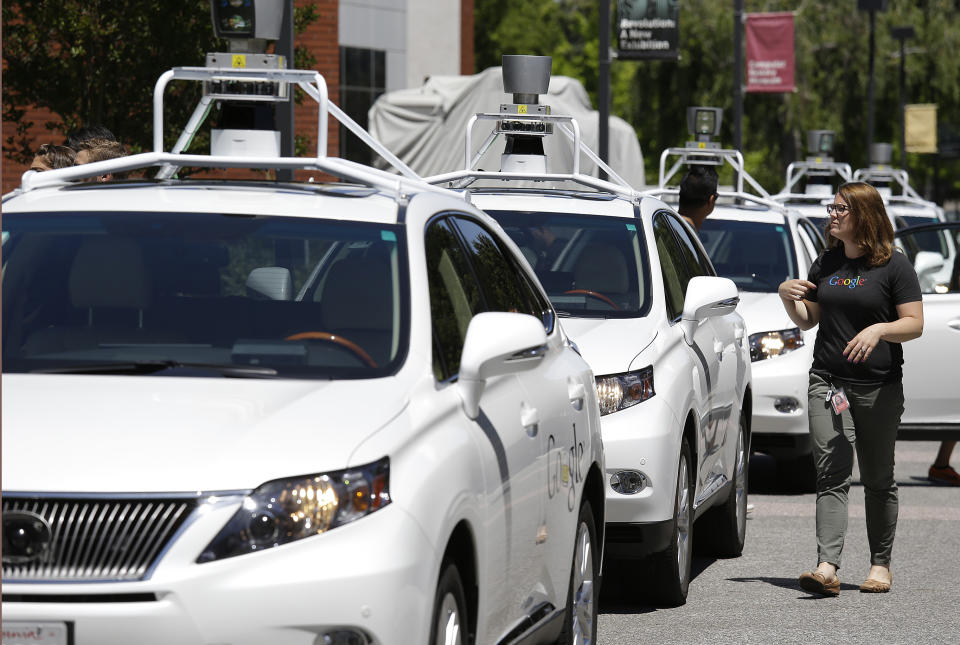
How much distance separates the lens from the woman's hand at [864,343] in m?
8.37

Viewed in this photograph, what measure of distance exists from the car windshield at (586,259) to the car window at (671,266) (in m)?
0.13

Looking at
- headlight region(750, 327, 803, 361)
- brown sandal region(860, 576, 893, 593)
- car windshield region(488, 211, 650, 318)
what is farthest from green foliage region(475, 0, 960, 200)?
→ brown sandal region(860, 576, 893, 593)

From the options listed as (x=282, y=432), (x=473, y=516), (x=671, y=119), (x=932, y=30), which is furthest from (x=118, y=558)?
(x=932, y=30)

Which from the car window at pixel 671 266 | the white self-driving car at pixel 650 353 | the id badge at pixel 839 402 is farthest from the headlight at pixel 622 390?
the id badge at pixel 839 402

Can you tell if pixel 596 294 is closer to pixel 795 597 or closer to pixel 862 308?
pixel 862 308

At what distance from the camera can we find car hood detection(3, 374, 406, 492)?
157 inches

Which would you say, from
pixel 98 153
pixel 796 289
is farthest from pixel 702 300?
pixel 98 153

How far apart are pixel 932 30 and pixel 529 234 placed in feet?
143

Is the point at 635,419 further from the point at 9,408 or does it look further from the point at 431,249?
the point at 9,408

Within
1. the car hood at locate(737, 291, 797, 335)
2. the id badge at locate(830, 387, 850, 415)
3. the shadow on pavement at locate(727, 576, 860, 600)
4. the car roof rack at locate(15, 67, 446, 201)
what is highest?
the car roof rack at locate(15, 67, 446, 201)

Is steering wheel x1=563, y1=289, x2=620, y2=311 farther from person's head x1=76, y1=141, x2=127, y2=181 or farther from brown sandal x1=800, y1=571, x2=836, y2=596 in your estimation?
person's head x1=76, y1=141, x2=127, y2=181

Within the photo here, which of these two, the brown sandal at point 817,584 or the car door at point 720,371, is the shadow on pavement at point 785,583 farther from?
the car door at point 720,371

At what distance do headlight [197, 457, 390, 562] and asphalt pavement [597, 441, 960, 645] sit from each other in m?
3.51

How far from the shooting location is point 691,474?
27.5 feet
